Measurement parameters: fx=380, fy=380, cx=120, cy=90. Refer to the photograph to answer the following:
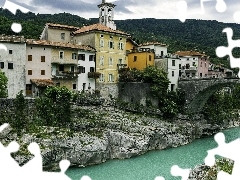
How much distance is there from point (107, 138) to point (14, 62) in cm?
767

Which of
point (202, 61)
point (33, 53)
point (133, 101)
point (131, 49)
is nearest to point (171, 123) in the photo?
point (133, 101)

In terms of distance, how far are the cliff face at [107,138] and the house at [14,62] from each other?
16.0ft

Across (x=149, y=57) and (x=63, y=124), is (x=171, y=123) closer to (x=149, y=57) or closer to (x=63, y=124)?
(x=149, y=57)

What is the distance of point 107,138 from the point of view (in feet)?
66.4

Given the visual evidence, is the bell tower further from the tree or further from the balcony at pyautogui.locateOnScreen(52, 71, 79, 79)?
the tree

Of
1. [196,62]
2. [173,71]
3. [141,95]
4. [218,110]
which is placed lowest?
[218,110]

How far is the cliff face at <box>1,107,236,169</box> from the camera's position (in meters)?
17.9

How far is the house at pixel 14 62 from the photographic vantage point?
22703mm

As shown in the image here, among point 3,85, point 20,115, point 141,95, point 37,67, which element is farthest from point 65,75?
point 20,115

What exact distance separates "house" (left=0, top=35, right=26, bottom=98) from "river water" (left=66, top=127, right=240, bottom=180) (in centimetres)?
787

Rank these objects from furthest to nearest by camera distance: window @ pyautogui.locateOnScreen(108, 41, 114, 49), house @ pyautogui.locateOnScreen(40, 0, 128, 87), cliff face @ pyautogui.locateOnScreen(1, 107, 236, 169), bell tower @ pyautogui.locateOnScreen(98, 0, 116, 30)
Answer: bell tower @ pyautogui.locateOnScreen(98, 0, 116, 30) < window @ pyautogui.locateOnScreen(108, 41, 114, 49) < house @ pyautogui.locateOnScreen(40, 0, 128, 87) < cliff face @ pyautogui.locateOnScreen(1, 107, 236, 169)

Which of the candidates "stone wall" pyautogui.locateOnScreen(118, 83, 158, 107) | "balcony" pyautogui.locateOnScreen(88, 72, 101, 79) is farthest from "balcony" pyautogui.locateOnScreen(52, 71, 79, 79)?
"stone wall" pyautogui.locateOnScreen(118, 83, 158, 107)

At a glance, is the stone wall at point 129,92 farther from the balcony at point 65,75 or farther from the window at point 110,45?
the window at point 110,45

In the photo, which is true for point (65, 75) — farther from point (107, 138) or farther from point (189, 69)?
point (189, 69)
